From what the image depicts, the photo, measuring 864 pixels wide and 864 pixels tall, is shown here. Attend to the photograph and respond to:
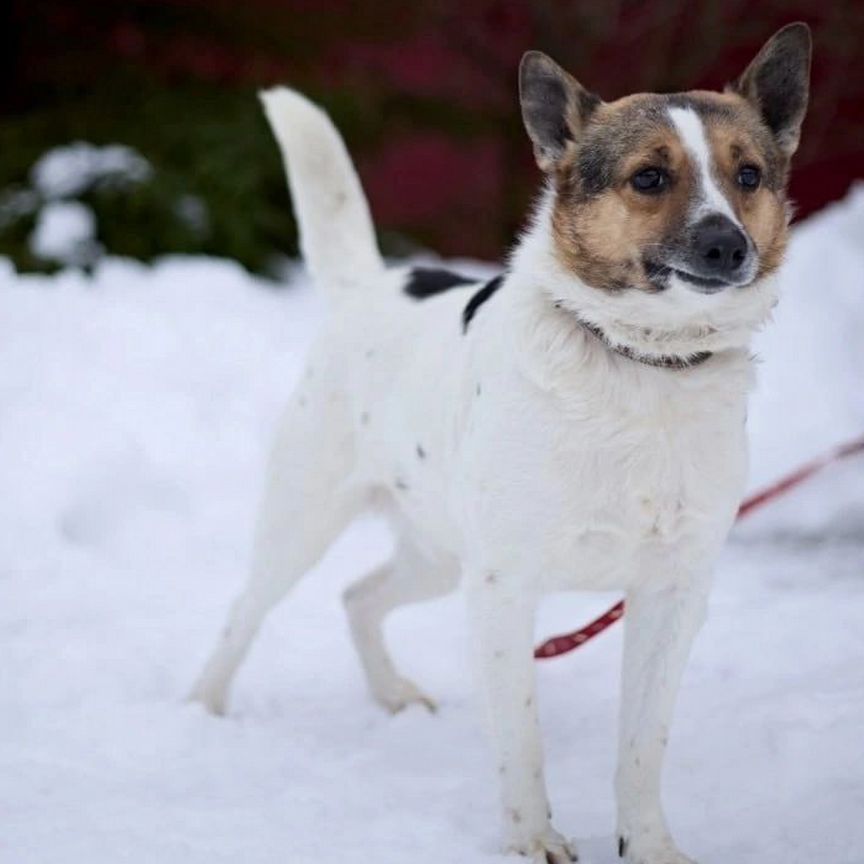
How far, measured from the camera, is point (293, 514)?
4.12 meters

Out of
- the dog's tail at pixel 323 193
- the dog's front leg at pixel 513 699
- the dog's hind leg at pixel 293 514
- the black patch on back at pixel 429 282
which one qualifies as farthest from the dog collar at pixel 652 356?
the dog's tail at pixel 323 193

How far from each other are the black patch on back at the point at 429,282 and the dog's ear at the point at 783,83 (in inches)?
44.0

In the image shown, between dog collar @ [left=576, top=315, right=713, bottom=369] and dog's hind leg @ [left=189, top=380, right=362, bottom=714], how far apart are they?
3.74 feet

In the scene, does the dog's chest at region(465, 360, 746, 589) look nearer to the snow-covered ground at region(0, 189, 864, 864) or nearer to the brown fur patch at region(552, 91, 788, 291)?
the brown fur patch at region(552, 91, 788, 291)

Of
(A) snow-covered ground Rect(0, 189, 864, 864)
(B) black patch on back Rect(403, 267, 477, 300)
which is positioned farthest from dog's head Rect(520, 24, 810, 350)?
(A) snow-covered ground Rect(0, 189, 864, 864)

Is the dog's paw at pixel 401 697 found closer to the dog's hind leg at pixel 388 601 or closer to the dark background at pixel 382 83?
the dog's hind leg at pixel 388 601

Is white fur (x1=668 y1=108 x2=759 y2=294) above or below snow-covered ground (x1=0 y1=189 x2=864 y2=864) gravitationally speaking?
above

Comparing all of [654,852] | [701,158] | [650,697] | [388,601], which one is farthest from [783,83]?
[388,601]

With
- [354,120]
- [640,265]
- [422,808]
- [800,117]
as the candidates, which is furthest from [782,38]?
[354,120]

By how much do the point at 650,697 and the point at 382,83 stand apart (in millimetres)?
6875

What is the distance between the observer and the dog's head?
9.64 feet

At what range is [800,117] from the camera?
333cm

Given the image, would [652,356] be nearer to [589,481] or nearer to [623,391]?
[623,391]

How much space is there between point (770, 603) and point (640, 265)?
7.20 feet
